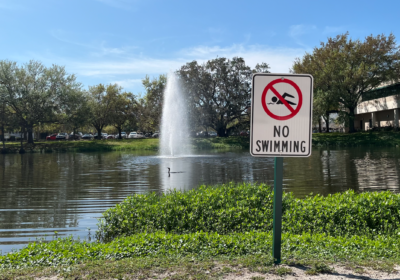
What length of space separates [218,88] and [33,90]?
31311mm

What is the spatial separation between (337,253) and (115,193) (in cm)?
1222

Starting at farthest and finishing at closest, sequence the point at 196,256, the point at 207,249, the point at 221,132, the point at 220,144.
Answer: the point at 221,132
the point at 220,144
the point at 207,249
the point at 196,256

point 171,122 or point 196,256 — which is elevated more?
point 171,122

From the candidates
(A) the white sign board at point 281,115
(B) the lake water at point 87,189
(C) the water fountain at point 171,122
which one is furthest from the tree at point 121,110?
(A) the white sign board at point 281,115

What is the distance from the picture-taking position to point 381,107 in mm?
71000

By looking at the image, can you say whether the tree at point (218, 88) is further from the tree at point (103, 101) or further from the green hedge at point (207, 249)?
the green hedge at point (207, 249)

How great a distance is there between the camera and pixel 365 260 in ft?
17.7

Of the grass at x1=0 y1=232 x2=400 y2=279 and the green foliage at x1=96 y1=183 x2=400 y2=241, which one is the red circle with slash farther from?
the green foliage at x1=96 y1=183 x2=400 y2=241

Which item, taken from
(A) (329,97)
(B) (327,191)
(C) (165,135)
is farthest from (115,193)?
(A) (329,97)

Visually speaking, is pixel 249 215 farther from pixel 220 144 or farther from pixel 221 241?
pixel 220 144

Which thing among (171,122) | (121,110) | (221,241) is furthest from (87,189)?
(121,110)

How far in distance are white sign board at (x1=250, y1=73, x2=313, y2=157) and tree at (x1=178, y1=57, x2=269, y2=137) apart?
63.8 meters

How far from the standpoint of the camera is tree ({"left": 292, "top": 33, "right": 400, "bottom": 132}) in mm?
60250

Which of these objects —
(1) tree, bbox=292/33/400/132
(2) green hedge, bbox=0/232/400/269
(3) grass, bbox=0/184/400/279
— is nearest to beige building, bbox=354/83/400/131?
(1) tree, bbox=292/33/400/132
